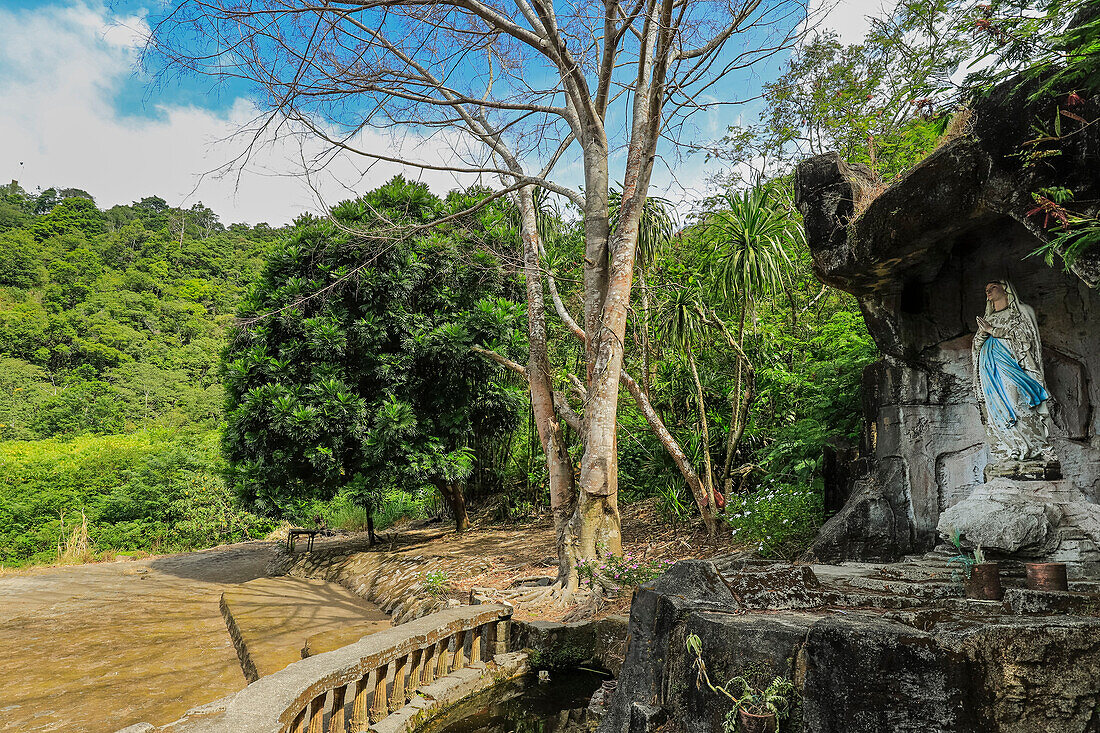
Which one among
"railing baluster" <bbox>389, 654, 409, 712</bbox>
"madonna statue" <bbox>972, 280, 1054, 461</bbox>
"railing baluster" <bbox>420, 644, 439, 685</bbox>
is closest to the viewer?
"railing baluster" <bbox>389, 654, 409, 712</bbox>

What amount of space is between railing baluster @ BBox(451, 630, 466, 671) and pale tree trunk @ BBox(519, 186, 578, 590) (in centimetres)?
154

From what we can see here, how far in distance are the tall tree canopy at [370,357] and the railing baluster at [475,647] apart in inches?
177

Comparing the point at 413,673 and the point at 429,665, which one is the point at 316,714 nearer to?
the point at 413,673

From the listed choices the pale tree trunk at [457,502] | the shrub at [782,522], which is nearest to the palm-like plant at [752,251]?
the shrub at [782,522]

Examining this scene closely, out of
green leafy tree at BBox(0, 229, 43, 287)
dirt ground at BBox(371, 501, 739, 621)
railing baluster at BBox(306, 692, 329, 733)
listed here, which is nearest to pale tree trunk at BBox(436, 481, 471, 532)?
dirt ground at BBox(371, 501, 739, 621)

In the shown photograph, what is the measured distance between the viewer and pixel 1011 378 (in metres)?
4.84

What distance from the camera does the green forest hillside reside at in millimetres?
16188

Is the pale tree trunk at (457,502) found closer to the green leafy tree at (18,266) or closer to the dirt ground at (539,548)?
the dirt ground at (539,548)

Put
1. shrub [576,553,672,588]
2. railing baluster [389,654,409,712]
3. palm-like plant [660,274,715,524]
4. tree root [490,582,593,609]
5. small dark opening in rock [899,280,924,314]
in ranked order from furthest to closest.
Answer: palm-like plant [660,274,715,524] < tree root [490,582,593,609] < small dark opening in rock [899,280,924,314] < shrub [576,553,672,588] < railing baluster [389,654,409,712]

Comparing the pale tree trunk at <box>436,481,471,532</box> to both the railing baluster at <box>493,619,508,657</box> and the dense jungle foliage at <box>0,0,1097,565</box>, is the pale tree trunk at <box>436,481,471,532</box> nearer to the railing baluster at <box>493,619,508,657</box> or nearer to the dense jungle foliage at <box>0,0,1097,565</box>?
the dense jungle foliage at <box>0,0,1097,565</box>

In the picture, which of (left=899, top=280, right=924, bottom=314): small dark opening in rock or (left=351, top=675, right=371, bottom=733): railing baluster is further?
(left=899, top=280, right=924, bottom=314): small dark opening in rock

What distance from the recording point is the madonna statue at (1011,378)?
4738 millimetres

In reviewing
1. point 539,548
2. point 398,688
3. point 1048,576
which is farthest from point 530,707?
point 539,548

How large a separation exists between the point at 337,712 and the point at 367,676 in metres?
0.29
